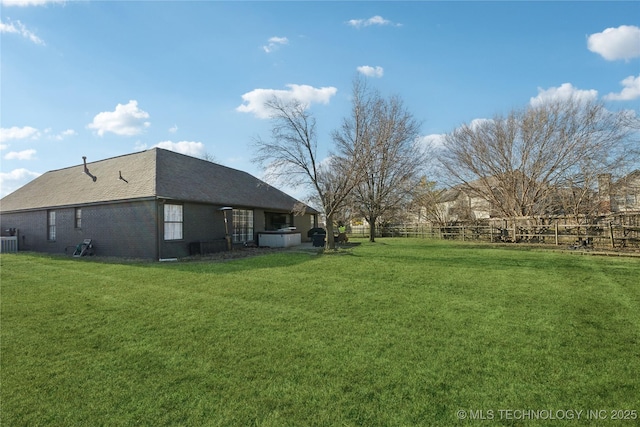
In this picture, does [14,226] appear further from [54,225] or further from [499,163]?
[499,163]

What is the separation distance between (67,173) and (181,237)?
13.5 metres

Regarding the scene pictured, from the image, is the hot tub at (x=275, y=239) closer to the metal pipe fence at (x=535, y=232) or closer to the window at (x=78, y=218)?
the window at (x=78, y=218)

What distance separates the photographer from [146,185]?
15.0 m

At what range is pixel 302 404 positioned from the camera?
9.82 ft

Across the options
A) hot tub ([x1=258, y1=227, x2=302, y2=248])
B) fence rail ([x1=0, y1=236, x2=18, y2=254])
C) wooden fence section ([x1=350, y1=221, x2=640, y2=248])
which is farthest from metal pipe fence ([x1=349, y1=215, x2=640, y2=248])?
fence rail ([x1=0, y1=236, x2=18, y2=254])

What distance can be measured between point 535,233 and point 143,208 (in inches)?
895

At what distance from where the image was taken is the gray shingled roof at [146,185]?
1539cm

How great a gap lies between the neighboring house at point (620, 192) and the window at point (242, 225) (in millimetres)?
22763

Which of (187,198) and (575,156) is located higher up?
(575,156)

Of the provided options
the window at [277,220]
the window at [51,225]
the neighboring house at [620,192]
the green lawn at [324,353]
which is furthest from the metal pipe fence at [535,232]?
the window at [51,225]

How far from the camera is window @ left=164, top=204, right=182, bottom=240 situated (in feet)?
47.3

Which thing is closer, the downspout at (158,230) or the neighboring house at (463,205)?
the downspout at (158,230)

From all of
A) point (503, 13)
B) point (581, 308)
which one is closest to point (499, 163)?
point (503, 13)

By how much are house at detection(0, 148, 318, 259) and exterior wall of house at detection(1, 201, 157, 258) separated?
44 mm
